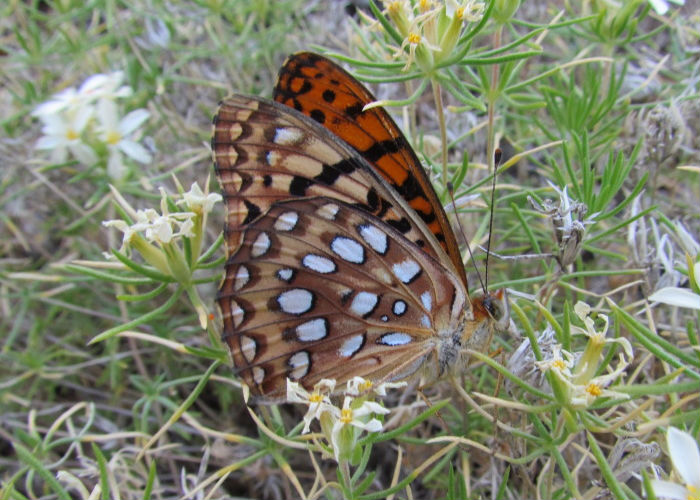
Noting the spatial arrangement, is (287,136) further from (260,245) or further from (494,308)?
(494,308)

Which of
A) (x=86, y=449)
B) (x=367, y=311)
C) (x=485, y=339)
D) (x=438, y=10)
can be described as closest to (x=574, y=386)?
(x=485, y=339)

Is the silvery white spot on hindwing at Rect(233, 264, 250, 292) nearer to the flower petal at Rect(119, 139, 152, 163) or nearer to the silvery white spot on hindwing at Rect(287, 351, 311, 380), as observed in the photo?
the silvery white spot on hindwing at Rect(287, 351, 311, 380)

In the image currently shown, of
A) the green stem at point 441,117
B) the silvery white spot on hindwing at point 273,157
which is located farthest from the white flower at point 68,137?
the green stem at point 441,117

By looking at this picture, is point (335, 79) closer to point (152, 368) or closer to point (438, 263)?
point (438, 263)

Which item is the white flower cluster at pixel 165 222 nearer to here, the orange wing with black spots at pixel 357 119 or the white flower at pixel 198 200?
the white flower at pixel 198 200

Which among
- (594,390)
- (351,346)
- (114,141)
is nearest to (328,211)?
(351,346)

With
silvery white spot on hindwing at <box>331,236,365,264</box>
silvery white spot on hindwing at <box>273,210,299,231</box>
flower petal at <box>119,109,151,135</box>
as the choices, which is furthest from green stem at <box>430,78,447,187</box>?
flower petal at <box>119,109,151,135</box>
